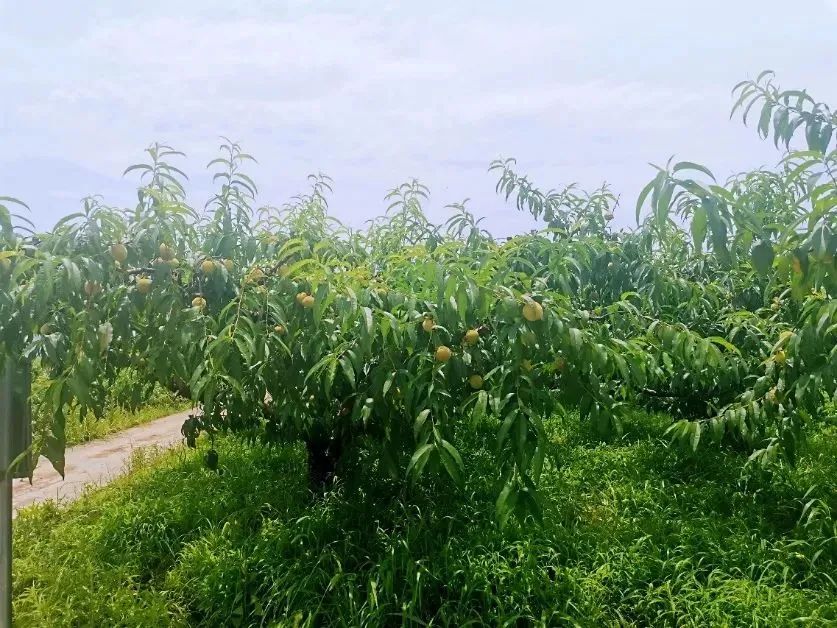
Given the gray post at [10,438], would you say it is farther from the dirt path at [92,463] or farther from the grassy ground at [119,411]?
the dirt path at [92,463]

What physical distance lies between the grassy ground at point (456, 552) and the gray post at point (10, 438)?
1.65 feet

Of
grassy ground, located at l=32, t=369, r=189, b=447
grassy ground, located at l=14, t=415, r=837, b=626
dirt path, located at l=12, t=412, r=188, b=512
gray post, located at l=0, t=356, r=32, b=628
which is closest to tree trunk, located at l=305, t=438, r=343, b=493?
grassy ground, located at l=14, t=415, r=837, b=626

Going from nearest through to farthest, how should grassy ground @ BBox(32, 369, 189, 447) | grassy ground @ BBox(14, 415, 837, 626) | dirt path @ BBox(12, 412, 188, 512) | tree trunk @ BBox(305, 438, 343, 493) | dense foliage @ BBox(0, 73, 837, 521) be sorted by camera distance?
dense foliage @ BBox(0, 73, 837, 521) < grassy ground @ BBox(14, 415, 837, 626) < grassy ground @ BBox(32, 369, 189, 447) < tree trunk @ BBox(305, 438, 343, 493) < dirt path @ BBox(12, 412, 188, 512)

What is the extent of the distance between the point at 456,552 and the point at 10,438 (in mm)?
1663

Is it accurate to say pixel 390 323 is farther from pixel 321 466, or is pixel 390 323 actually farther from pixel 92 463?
pixel 92 463

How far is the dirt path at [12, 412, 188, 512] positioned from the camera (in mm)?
4445

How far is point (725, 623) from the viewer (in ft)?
7.18

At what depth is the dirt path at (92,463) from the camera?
445 cm

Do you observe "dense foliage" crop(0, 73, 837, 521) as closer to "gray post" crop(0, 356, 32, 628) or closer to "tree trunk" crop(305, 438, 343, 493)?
"gray post" crop(0, 356, 32, 628)

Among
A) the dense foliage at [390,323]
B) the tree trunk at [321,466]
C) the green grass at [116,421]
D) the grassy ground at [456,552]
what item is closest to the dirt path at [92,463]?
the green grass at [116,421]

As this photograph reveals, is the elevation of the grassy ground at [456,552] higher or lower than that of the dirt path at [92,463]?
higher

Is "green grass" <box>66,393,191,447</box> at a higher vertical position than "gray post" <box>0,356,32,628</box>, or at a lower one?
lower

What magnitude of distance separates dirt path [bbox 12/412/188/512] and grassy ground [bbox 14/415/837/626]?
847mm

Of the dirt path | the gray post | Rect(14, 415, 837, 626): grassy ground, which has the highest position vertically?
the gray post
